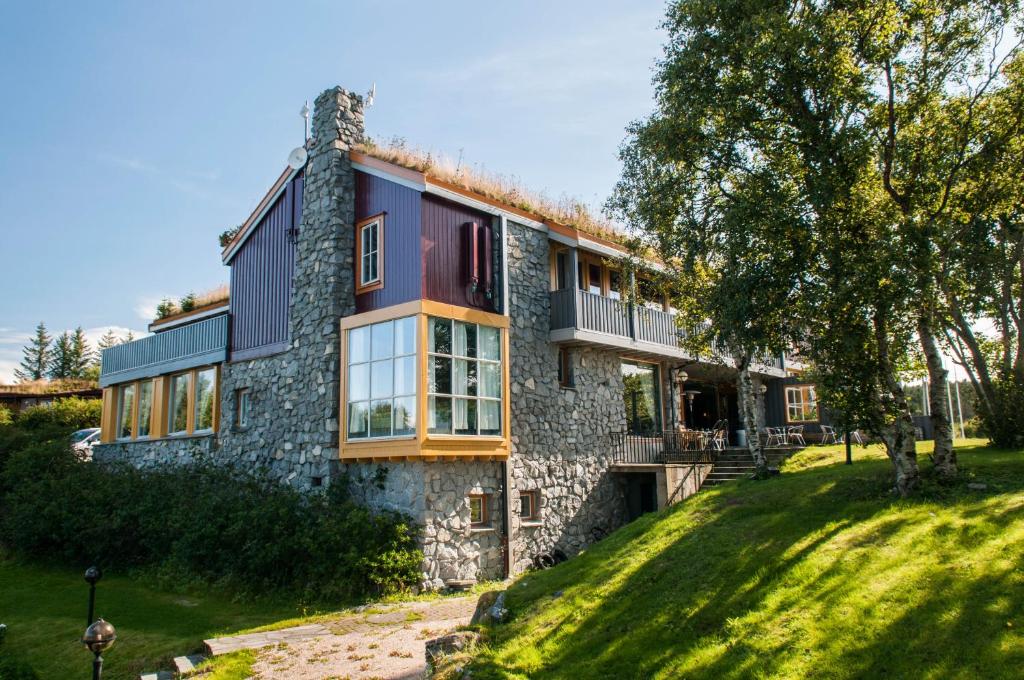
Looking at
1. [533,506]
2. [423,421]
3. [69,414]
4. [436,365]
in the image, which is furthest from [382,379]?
[69,414]

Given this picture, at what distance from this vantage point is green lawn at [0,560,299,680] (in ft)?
33.6

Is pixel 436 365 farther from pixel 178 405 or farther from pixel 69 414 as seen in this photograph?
pixel 69 414

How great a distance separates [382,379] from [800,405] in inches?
741

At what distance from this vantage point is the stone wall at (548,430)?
15867 mm

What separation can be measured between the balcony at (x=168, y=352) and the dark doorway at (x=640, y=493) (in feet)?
36.0

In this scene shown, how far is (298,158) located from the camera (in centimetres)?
1736

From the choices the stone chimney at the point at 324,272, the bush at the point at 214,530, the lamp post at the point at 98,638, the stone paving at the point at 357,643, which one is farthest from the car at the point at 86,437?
the lamp post at the point at 98,638

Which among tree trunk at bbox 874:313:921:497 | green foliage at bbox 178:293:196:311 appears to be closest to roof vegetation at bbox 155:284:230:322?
green foliage at bbox 178:293:196:311

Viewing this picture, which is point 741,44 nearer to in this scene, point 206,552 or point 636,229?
point 636,229

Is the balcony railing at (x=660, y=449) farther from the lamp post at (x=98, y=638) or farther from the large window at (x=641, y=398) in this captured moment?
the lamp post at (x=98, y=638)

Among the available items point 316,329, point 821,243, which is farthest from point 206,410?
point 821,243

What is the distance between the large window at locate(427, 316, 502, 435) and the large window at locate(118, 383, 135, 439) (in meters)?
13.8

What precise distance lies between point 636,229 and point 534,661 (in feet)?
29.4

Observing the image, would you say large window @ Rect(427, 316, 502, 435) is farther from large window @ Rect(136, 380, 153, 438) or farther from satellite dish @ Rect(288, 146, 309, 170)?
large window @ Rect(136, 380, 153, 438)
